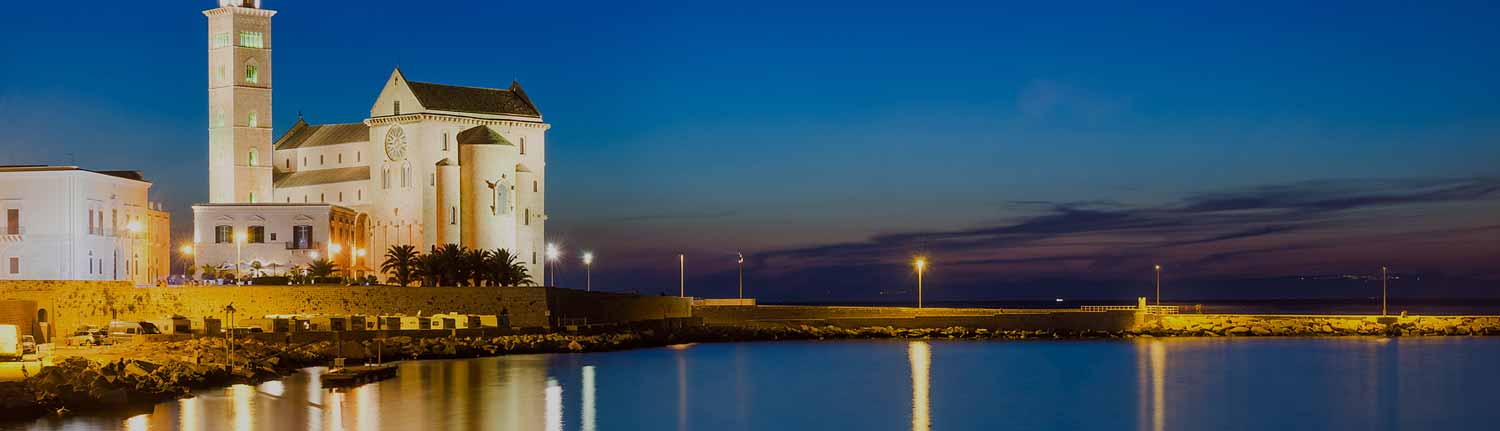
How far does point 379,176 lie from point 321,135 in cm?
870

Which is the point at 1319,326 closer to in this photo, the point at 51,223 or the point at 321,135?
the point at 321,135

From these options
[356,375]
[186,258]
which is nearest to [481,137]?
[186,258]

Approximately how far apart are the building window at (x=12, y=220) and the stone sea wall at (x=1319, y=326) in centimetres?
4921

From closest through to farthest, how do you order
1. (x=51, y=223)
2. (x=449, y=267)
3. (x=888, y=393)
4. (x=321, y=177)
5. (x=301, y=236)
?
(x=888, y=393), (x=51, y=223), (x=449, y=267), (x=301, y=236), (x=321, y=177)

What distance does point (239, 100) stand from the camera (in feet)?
243

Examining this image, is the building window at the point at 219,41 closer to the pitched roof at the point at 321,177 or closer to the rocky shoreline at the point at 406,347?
the pitched roof at the point at 321,177

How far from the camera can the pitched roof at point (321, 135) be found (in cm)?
7906

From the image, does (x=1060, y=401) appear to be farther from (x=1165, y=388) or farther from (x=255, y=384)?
(x=255, y=384)

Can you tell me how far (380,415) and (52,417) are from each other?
715cm

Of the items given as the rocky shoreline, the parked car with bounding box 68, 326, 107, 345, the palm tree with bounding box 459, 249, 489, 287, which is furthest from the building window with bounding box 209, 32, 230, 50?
the parked car with bounding box 68, 326, 107, 345

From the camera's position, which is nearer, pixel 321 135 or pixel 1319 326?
pixel 1319 326

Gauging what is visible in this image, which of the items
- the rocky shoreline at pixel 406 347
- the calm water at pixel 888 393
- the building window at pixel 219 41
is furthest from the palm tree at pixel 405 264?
the building window at pixel 219 41

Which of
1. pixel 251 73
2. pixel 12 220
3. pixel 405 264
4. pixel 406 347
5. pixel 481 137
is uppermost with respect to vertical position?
pixel 251 73

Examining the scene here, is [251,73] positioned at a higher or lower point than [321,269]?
higher
